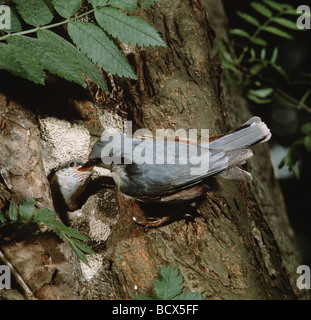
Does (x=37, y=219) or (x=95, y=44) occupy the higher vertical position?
(x=95, y=44)

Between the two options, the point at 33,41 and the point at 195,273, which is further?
the point at 195,273

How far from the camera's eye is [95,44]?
153 cm

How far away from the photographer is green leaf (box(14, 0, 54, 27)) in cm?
147

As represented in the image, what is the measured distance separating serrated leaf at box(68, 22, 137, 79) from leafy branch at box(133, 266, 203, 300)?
3.39 ft

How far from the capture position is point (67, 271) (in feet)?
5.00

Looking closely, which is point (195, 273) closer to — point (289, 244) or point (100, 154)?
point (100, 154)
